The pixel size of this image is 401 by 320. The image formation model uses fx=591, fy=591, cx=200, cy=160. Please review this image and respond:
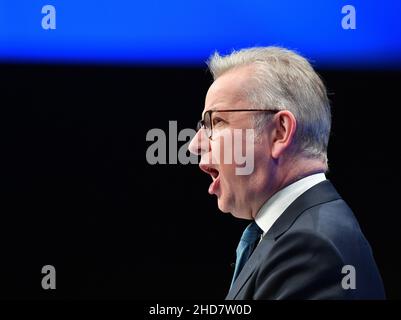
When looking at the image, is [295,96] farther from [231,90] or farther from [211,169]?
[211,169]

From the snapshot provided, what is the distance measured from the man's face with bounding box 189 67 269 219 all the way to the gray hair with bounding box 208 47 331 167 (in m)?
0.03

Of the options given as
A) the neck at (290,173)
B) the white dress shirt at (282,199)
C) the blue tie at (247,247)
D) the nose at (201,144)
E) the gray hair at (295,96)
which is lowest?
the blue tie at (247,247)

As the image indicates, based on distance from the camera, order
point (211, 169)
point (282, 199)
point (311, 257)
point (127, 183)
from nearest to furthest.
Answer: point (311, 257) → point (282, 199) → point (211, 169) → point (127, 183)

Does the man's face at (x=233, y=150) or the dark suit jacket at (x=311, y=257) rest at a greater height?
the man's face at (x=233, y=150)

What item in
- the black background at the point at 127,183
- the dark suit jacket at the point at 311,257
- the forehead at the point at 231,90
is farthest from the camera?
the black background at the point at 127,183

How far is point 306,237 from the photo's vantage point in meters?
1.26

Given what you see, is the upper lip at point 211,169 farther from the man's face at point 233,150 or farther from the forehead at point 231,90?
the forehead at point 231,90

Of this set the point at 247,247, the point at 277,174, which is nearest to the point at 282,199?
the point at 277,174

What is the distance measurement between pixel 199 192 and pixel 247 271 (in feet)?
3.65

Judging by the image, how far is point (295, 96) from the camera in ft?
4.97

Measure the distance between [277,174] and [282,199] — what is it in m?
0.06

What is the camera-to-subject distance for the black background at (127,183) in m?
2.40

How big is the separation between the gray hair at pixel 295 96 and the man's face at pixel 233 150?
0.11ft

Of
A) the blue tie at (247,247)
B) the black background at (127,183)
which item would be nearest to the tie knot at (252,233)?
the blue tie at (247,247)
